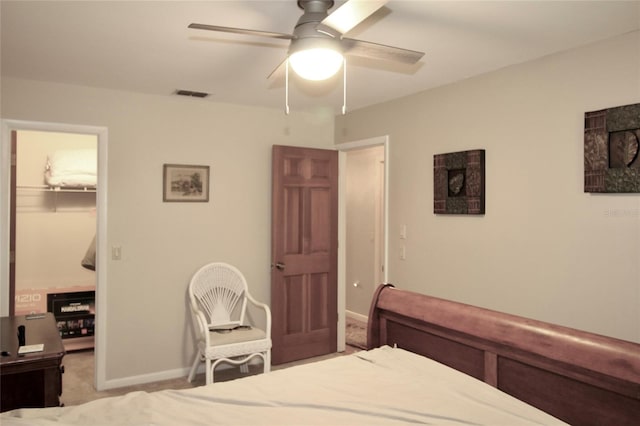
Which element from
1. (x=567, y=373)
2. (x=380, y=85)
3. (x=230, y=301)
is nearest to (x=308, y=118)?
(x=380, y=85)

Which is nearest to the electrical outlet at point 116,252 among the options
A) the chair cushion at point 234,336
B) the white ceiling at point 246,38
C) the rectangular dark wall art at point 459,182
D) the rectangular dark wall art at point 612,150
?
the chair cushion at point 234,336

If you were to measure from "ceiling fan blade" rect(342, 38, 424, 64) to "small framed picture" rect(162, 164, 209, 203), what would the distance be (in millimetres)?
2425

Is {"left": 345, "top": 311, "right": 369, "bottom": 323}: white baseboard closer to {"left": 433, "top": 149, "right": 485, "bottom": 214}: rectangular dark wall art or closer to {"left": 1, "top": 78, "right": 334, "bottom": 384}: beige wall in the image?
{"left": 1, "top": 78, "right": 334, "bottom": 384}: beige wall

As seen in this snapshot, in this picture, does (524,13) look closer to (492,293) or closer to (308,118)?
(492,293)

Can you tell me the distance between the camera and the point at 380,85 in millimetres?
3602

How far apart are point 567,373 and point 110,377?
3439mm

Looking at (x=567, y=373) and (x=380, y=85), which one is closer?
(x=567, y=373)

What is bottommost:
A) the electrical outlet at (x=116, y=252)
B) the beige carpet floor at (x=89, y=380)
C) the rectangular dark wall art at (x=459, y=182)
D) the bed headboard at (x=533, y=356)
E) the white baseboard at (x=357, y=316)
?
the beige carpet floor at (x=89, y=380)

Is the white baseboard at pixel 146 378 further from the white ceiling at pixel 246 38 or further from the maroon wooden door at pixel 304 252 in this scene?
the white ceiling at pixel 246 38

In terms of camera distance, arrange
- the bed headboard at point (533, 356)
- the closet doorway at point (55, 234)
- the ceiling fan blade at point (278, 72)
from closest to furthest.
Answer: the bed headboard at point (533, 356) → the ceiling fan blade at point (278, 72) → the closet doorway at point (55, 234)

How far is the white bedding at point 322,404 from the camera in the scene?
1.60 m

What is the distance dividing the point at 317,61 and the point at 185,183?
247cm

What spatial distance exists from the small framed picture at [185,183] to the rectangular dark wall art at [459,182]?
198cm

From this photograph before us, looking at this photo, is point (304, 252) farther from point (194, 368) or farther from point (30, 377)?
point (30, 377)
